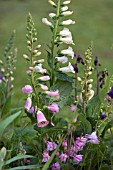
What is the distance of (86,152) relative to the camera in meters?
1.71

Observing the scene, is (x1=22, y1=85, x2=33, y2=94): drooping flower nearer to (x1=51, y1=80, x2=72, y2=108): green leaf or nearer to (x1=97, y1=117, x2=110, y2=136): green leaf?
(x1=51, y1=80, x2=72, y2=108): green leaf

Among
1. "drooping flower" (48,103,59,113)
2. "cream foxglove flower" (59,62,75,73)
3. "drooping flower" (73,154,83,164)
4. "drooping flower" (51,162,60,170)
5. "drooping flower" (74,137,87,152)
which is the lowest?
"drooping flower" (51,162,60,170)

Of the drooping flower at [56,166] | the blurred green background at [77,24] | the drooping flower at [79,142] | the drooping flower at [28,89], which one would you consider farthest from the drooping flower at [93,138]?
the blurred green background at [77,24]

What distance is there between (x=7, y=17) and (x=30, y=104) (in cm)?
750

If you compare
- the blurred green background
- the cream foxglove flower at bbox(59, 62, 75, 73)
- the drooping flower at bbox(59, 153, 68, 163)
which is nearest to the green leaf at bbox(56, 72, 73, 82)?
the cream foxglove flower at bbox(59, 62, 75, 73)

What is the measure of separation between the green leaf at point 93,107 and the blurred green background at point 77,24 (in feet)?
14.7

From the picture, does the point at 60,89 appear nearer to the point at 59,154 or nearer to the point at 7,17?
the point at 59,154

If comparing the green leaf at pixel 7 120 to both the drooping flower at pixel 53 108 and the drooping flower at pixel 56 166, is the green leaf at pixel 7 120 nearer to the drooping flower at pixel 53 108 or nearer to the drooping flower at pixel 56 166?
the drooping flower at pixel 53 108

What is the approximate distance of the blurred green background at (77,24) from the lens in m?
7.35

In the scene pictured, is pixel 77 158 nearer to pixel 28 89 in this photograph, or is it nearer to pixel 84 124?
pixel 84 124

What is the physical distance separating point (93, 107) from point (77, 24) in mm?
6823

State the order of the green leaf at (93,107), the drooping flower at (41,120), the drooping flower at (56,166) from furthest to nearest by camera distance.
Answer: the green leaf at (93,107) → the drooping flower at (56,166) → the drooping flower at (41,120)

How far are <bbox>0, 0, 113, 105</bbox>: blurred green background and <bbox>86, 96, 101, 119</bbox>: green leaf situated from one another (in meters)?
4.49

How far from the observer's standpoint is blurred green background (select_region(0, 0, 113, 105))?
7.35 m
